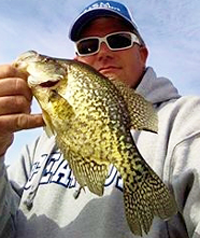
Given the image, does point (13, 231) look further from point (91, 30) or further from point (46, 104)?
point (91, 30)

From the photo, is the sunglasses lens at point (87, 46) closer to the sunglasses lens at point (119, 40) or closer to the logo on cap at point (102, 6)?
the sunglasses lens at point (119, 40)

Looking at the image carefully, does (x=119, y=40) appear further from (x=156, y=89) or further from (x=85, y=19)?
(x=156, y=89)

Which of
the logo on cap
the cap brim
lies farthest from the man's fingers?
the logo on cap

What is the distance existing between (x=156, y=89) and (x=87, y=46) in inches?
27.5

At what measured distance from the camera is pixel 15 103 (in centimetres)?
248

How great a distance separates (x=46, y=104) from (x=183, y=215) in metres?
0.92

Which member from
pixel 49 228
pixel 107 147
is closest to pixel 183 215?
pixel 107 147

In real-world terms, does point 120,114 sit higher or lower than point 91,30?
lower

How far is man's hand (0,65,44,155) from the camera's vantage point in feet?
8.11

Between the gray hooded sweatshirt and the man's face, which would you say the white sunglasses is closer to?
the man's face

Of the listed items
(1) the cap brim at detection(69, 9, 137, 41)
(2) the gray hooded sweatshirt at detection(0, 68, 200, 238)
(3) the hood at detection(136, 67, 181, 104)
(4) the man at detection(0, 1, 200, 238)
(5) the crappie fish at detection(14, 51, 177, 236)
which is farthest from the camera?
(1) the cap brim at detection(69, 9, 137, 41)

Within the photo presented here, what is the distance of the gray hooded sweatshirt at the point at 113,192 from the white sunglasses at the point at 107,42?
47 centimetres

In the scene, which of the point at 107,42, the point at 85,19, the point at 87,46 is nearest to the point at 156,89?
the point at 107,42

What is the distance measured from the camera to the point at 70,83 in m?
2.40
